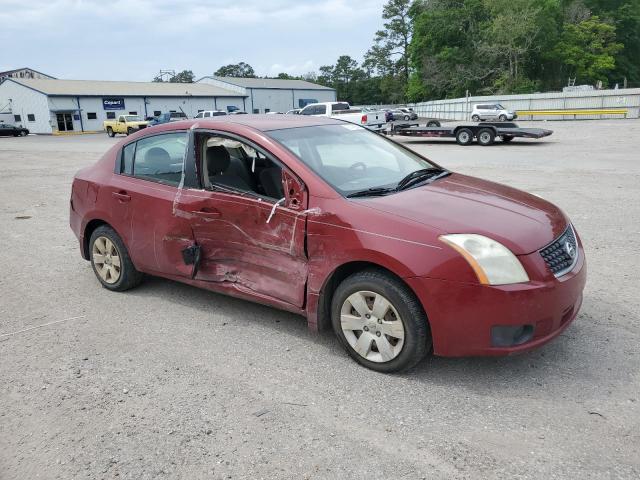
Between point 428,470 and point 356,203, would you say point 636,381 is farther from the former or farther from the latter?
point 356,203

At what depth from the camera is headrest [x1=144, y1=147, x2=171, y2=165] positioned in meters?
4.65

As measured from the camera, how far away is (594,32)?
66875mm

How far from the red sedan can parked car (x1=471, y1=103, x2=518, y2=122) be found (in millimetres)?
39446

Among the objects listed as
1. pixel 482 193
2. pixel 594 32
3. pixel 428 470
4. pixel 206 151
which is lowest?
pixel 428 470

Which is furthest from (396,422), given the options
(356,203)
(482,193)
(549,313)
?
(482,193)

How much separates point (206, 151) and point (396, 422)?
102 inches

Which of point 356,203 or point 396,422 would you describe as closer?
point 396,422

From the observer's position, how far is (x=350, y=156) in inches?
170

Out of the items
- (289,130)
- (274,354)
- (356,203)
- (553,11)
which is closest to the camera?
(356,203)

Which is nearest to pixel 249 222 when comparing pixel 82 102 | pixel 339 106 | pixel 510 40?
pixel 339 106

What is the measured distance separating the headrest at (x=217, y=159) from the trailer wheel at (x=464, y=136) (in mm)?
18574

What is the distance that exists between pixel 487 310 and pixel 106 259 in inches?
145

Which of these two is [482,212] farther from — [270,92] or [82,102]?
[270,92]

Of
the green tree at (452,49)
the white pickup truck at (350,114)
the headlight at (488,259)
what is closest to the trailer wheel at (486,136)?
the white pickup truck at (350,114)
